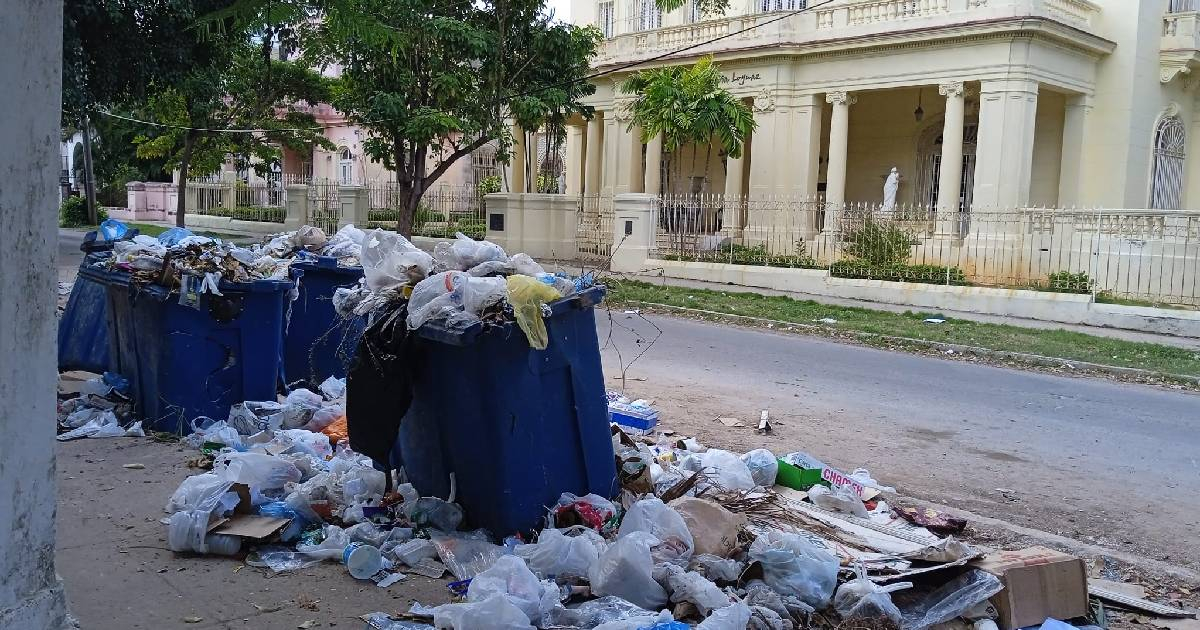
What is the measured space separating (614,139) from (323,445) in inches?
855

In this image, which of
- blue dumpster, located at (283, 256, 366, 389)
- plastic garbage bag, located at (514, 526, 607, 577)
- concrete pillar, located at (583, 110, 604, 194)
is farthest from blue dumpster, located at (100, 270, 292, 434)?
concrete pillar, located at (583, 110, 604, 194)

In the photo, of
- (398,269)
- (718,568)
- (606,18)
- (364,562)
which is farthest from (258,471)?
(606,18)

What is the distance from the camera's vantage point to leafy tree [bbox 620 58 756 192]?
68.9ft

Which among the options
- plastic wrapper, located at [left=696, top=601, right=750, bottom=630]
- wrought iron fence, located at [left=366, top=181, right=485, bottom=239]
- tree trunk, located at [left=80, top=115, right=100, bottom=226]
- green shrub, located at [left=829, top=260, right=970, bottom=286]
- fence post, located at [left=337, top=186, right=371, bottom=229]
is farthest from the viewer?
tree trunk, located at [left=80, top=115, right=100, bottom=226]

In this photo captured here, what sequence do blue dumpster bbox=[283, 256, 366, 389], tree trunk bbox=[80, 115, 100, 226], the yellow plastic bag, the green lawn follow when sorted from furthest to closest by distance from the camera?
tree trunk bbox=[80, 115, 100, 226]
the green lawn
blue dumpster bbox=[283, 256, 366, 389]
the yellow plastic bag

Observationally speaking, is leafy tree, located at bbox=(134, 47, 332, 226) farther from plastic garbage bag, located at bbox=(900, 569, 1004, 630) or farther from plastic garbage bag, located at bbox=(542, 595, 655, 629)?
plastic garbage bag, located at bbox=(900, 569, 1004, 630)

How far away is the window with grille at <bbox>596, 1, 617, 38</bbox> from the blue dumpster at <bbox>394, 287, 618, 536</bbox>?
87.9 ft

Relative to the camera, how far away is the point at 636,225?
68.4 feet

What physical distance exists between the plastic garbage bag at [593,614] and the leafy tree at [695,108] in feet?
59.0

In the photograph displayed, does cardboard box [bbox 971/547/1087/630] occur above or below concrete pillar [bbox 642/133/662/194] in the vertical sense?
below

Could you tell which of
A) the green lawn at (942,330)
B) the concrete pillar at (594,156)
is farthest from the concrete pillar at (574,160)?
the green lawn at (942,330)

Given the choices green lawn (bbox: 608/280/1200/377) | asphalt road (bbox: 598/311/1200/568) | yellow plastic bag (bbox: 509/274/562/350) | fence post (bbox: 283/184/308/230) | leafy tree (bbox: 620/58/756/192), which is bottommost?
asphalt road (bbox: 598/311/1200/568)

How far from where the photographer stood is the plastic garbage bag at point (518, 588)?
3.65 meters

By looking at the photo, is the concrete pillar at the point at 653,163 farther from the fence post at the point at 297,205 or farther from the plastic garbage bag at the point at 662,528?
the plastic garbage bag at the point at 662,528
